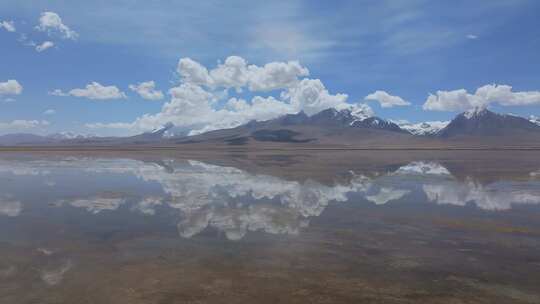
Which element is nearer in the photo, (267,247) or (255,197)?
(267,247)

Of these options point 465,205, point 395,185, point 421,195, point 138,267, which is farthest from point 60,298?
point 395,185

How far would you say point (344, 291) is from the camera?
1030 cm

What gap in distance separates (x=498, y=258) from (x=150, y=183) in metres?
25.3

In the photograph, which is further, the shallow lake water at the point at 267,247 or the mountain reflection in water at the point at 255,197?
the mountain reflection in water at the point at 255,197

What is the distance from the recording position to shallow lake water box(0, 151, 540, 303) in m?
10.3

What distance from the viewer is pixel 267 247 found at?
14266 millimetres

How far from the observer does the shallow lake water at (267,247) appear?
10312 mm

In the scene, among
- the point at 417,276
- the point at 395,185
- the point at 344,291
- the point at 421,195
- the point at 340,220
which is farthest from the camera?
the point at 395,185

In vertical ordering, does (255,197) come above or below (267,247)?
above

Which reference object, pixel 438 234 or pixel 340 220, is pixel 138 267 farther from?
pixel 438 234

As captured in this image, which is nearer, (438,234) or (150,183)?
(438,234)

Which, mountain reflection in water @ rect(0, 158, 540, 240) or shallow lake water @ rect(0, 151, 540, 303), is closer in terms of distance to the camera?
shallow lake water @ rect(0, 151, 540, 303)

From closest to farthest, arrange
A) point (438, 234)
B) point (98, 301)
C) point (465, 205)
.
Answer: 1. point (98, 301)
2. point (438, 234)
3. point (465, 205)

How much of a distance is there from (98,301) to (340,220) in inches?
458
